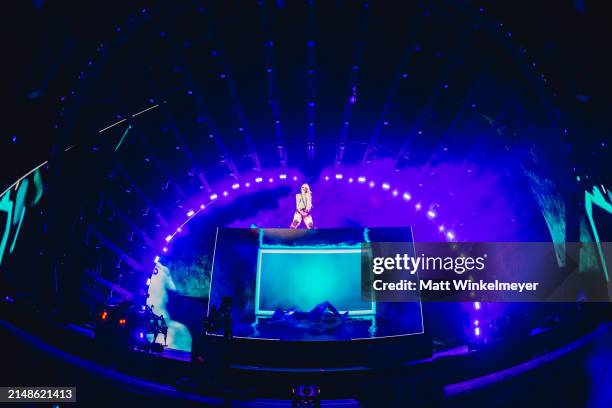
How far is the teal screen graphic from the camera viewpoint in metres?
7.34

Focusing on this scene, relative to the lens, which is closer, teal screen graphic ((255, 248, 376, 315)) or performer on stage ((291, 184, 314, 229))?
teal screen graphic ((255, 248, 376, 315))

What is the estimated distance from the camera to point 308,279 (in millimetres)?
7594

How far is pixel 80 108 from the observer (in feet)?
16.0

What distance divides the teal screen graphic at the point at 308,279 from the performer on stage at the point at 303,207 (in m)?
1.42

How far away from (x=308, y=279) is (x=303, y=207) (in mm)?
2346

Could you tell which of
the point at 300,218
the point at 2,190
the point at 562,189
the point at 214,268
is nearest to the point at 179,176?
the point at 214,268

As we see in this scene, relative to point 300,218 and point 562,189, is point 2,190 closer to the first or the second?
point 300,218

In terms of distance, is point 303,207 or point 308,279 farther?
point 303,207

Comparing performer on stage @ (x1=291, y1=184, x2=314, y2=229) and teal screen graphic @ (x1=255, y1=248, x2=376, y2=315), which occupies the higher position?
performer on stage @ (x1=291, y1=184, x2=314, y2=229)

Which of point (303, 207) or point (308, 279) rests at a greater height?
point (303, 207)

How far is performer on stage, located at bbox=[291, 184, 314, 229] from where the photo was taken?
903 cm

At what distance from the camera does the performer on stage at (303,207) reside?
356 inches

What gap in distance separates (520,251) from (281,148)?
241 inches

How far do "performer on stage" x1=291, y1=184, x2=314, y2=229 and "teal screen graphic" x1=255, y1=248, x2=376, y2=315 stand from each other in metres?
1.42
